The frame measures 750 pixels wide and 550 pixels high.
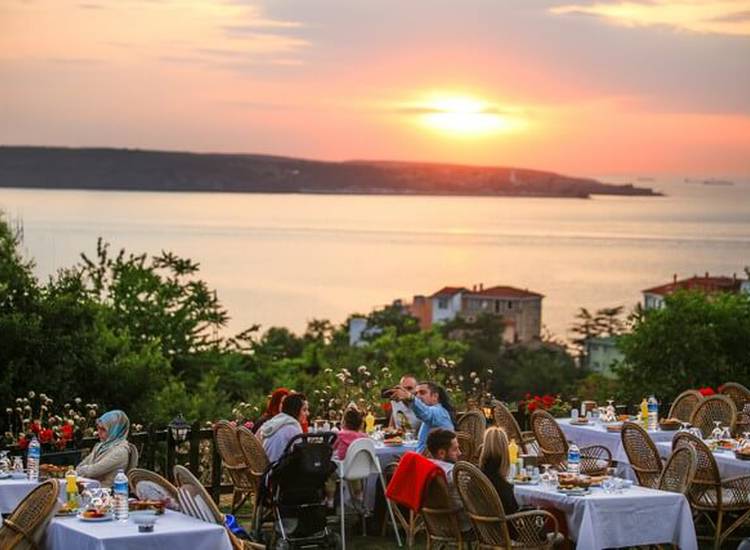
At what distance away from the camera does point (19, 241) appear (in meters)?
32.4

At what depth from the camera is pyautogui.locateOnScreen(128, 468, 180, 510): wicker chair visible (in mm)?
10391

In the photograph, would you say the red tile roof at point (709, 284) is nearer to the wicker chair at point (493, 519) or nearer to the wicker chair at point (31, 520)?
the wicker chair at point (493, 519)

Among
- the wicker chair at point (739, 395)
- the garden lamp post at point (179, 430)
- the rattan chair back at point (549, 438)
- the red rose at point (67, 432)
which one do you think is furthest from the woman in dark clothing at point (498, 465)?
the wicker chair at point (739, 395)

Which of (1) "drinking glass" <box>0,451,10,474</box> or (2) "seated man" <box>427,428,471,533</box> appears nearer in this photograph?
(2) "seated man" <box>427,428,471,533</box>

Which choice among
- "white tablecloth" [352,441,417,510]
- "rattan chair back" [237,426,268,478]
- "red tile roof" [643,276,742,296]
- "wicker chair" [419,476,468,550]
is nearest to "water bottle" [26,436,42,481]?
"rattan chair back" [237,426,268,478]

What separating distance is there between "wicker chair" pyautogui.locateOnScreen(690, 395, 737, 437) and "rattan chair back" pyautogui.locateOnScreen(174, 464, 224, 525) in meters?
7.11

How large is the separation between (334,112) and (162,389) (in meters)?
91.9

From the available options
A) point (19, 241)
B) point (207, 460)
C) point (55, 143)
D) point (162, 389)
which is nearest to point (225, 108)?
point (55, 143)

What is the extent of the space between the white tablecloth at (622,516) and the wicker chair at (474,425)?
2737mm

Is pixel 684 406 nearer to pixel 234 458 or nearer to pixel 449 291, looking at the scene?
pixel 234 458

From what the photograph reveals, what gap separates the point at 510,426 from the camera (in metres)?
15.3

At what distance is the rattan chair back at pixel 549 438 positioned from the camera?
14.6 metres

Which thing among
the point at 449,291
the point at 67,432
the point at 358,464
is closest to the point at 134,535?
the point at 358,464

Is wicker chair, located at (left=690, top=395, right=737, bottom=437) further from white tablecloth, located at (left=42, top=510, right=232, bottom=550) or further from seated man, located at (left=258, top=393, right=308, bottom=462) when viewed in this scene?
white tablecloth, located at (left=42, top=510, right=232, bottom=550)
